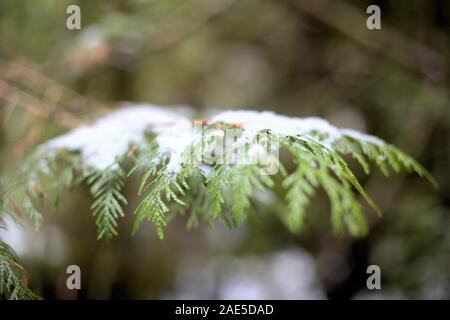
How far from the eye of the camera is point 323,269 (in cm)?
306

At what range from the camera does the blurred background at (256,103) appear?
2.37 metres

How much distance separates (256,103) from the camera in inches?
146

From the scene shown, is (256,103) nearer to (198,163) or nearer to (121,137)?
(121,137)

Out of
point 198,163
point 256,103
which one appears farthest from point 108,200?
point 256,103

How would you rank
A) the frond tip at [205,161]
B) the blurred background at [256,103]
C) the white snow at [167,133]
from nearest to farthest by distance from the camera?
1. the frond tip at [205,161]
2. the white snow at [167,133]
3. the blurred background at [256,103]

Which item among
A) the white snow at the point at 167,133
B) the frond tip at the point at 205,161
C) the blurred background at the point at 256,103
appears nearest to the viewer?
the frond tip at the point at 205,161

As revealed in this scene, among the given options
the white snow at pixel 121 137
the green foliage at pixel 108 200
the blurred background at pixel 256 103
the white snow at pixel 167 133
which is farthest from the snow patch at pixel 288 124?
the blurred background at pixel 256 103

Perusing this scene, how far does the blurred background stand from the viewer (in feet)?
7.78

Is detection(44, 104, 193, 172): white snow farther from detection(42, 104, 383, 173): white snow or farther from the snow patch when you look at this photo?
the snow patch

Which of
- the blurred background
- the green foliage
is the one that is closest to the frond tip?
the green foliage

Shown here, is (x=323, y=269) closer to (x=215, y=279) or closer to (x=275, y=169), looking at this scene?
(x=215, y=279)

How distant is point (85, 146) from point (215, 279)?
2349 millimetres

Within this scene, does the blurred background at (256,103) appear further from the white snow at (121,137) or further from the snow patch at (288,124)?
the snow patch at (288,124)
